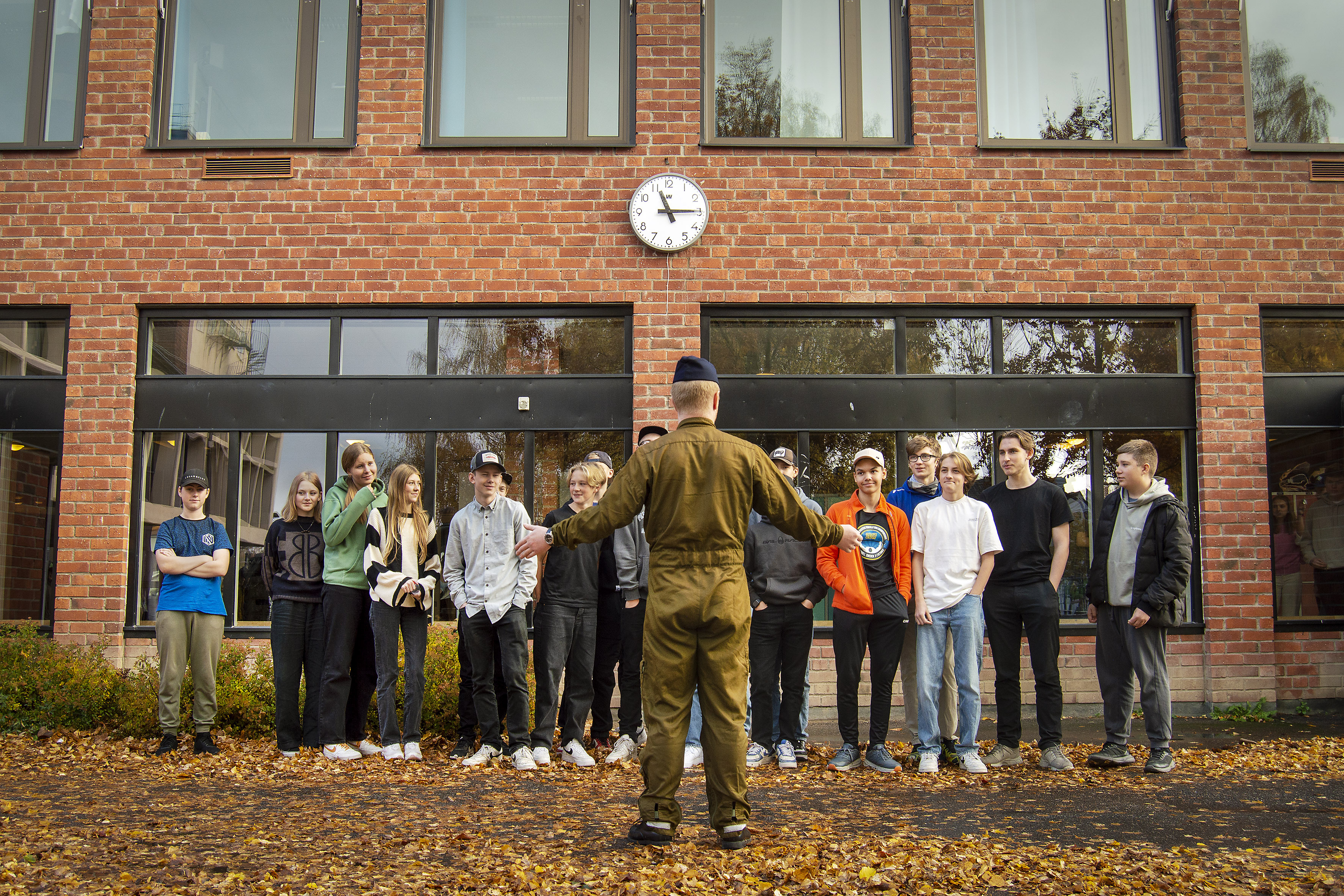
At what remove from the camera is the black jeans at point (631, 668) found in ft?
23.2

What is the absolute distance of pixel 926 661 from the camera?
21.7 feet

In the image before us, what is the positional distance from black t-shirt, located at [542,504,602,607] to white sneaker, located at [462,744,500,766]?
1012 mm

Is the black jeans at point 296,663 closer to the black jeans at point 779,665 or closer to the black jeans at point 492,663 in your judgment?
the black jeans at point 492,663

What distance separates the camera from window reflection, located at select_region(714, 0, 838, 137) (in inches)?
376

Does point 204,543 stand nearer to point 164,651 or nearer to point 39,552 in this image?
point 164,651

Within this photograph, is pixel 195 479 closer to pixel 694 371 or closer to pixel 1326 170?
pixel 694 371

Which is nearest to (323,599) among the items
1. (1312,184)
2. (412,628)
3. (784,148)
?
(412,628)

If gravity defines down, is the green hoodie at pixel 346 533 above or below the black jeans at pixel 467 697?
above

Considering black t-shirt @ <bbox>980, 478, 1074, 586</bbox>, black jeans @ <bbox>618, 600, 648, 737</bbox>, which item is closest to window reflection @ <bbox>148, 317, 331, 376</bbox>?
black jeans @ <bbox>618, 600, 648, 737</bbox>

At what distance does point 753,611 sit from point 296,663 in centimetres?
326

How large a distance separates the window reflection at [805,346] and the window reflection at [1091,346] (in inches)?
47.4

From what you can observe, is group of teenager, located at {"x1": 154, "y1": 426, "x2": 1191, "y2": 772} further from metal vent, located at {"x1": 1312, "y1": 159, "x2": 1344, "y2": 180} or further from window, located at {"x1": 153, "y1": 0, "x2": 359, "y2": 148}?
metal vent, located at {"x1": 1312, "y1": 159, "x2": 1344, "y2": 180}

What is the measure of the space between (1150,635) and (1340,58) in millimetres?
6999

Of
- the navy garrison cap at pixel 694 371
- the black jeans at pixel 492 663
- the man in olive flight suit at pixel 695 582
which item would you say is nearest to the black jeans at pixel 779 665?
the black jeans at pixel 492 663
